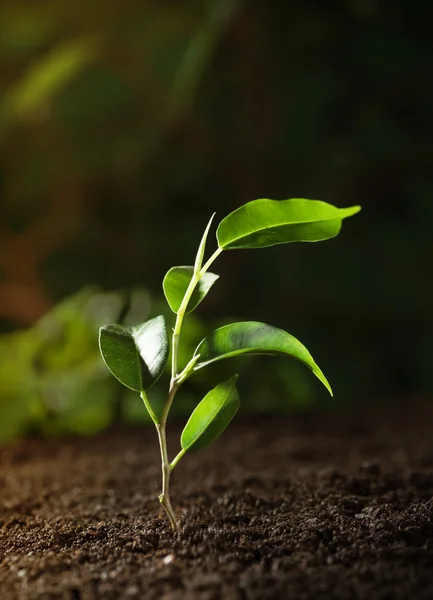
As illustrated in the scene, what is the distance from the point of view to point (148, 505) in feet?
3.01

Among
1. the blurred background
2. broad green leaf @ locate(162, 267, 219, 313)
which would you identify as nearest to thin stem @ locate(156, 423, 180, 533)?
broad green leaf @ locate(162, 267, 219, 313)

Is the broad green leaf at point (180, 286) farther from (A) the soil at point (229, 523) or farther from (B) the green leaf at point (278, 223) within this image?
(A) the soil at point (229, 523)

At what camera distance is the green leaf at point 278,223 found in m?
0.67

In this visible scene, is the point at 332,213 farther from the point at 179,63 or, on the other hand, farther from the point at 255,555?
the point at 179,63

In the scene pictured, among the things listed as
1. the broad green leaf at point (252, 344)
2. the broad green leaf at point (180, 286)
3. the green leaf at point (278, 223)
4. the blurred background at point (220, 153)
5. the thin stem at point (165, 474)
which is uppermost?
the blurred background at point (220, 153)

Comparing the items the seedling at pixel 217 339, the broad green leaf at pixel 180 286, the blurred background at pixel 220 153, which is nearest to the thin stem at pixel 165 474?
the seedling at pixel 217 339

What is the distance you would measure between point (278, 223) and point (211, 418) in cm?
20

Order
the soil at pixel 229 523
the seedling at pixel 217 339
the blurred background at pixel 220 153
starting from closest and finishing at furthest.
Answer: the soil at pixel 229 523 → the seedling at pixel 217 339 → the blurred background at pixel 220 153

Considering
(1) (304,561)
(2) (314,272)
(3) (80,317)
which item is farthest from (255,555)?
(2) (314,272)

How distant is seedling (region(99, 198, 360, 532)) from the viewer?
670 mm

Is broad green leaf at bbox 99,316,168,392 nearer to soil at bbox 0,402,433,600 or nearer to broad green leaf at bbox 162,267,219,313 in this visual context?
broad green leaf at bbox 162,267,219,313

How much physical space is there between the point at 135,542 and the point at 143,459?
0.63 metres

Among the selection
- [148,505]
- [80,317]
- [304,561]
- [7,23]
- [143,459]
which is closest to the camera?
[304,561]

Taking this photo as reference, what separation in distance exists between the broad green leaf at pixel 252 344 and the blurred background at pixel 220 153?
2.23 meters
